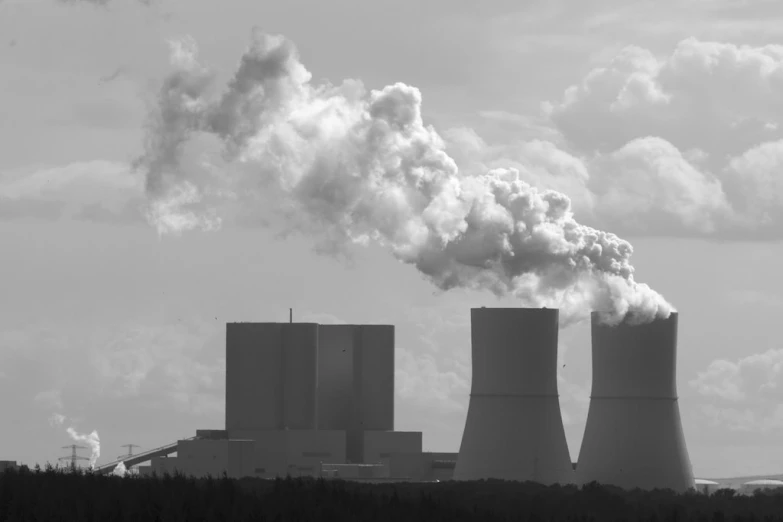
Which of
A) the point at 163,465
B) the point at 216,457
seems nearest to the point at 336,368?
the point at 216,457

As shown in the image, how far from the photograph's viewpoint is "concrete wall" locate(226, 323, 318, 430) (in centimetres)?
7681

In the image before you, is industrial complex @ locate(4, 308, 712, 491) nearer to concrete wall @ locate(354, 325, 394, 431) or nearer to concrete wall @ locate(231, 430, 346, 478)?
concrete wall @ locate(231, 430, 346, 478)

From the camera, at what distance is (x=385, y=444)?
79375 mm

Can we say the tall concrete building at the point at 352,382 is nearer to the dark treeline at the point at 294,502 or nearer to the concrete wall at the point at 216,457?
the concrete wall at the point at 216,457

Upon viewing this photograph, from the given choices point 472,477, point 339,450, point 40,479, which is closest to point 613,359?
point 472,477

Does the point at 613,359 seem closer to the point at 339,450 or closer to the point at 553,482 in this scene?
the point at 553,482

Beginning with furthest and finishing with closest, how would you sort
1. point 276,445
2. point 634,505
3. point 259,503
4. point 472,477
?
point 276,445 < point 472,477 < point 634,505 < point 259,503

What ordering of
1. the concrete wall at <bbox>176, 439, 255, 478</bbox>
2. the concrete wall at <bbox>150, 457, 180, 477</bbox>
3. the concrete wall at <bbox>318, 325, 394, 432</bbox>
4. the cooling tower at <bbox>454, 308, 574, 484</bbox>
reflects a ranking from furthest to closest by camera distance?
the concrete wall at <bbox>318, 325, 394, 432</bbox> < the concrete wall at <bbox>150, 457, 180, 477</bbox> < the concrete wall at <bbox>176, 439, 255, 478</bbox> < the cooling tower at <bbox>454, 308, 574, 484</bbox>

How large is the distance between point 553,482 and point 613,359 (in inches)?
209

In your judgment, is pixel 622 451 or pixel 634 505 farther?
pixel 622 451

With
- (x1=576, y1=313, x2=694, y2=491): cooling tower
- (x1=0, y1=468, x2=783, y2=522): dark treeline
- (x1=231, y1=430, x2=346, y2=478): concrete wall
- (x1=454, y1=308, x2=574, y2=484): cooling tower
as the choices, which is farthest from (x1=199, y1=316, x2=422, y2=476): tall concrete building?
(x1=576, y1=313, x2=694, y2=491): cooling tower

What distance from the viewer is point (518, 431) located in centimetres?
6103

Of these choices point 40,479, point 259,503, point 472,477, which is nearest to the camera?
point 259,503

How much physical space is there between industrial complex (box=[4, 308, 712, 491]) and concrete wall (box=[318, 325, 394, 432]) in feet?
14.7
